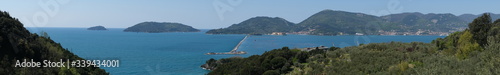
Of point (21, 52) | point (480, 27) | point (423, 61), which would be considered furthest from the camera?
point (21, 52)

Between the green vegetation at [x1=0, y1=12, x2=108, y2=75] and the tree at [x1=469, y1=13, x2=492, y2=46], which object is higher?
the tree at [x1=469, y1=13, x2=492, y2=46]

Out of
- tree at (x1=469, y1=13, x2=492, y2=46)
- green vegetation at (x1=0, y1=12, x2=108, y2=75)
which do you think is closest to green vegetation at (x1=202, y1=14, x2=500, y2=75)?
tree at (x1=469, y1=13, x2=492, y2=46)

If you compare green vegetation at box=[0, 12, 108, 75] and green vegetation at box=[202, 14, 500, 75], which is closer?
green vegetation at box=[202, 14, 500, 75]

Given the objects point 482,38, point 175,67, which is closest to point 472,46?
point 482,38

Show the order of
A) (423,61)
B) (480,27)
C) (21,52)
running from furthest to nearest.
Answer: (21,52) < (480,27) < (423,61)

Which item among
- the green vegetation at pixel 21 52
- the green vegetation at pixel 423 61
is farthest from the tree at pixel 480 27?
the green vegetation at pixel 21 52

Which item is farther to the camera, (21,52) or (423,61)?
(21,52)

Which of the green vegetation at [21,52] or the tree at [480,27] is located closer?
the tree at [480,27]

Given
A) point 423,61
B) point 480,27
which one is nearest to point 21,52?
point 423,61

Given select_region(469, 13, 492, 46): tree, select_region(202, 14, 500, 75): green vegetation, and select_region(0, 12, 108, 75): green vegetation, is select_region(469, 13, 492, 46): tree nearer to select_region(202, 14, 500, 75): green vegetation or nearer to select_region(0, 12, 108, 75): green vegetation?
select_region(202, 14, 500, 75): green vegetation

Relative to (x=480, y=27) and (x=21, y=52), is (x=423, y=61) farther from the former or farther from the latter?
(x=21, y=52)

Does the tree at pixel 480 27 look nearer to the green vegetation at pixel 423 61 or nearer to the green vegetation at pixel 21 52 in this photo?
the green vegetation at pixel 423 61
